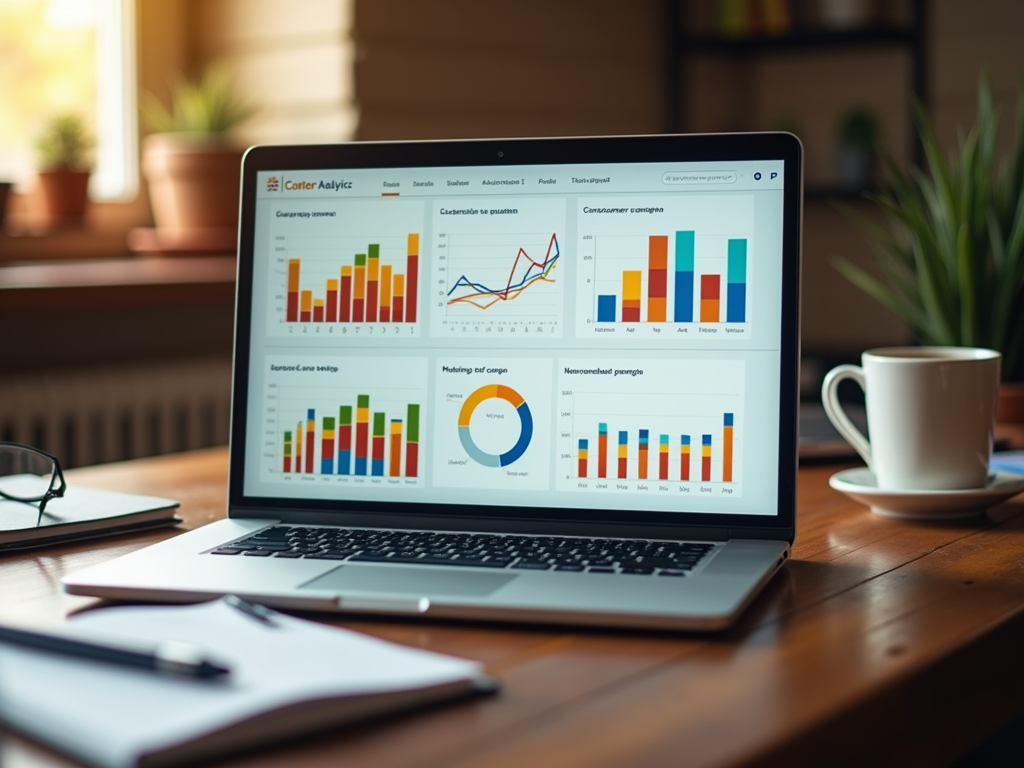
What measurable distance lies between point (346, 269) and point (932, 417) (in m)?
0.50

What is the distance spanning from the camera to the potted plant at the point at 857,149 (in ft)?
10.8

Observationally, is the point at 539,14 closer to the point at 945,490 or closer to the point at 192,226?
the point at 192,226

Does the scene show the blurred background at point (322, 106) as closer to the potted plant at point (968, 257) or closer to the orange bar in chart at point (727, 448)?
the potted plant at point (968, 257)

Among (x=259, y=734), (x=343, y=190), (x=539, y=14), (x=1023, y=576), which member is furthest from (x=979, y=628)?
(x=539, y=14)

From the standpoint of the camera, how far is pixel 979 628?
0.72 metres

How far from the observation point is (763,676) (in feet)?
2.09

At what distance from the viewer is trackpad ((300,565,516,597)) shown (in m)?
0.76

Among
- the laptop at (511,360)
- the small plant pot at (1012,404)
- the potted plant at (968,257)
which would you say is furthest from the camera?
the small plant pot at (1012,404)

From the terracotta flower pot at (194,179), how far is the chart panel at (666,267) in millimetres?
1699

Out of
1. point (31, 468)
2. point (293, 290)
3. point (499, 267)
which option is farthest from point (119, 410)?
point (499, 267)

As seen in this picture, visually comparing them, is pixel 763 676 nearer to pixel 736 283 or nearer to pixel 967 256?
pixel 736 283

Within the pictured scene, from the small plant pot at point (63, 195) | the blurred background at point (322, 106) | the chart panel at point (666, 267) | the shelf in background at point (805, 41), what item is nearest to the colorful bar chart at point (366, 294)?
the chart panel at point (666, 267)

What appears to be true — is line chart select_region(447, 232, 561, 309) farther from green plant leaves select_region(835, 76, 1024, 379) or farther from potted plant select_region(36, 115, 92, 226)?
potted plant select_region(36, 115, 92, 226)

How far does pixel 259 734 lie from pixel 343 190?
1.75 ft
